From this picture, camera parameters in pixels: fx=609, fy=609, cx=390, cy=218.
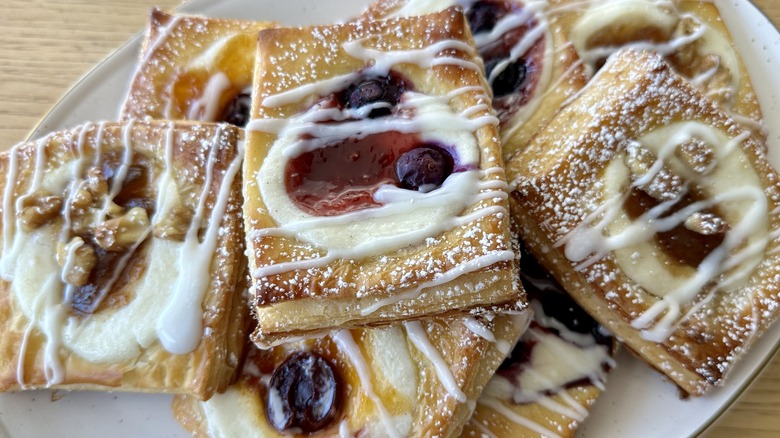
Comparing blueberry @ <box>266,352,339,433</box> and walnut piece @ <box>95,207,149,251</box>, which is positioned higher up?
walnut piece @ <box>95,207,149,251</box>

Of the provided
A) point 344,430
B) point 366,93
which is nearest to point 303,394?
point 344,430

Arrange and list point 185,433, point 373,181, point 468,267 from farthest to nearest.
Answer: point 185,433 → point 373,181 → point 468,267

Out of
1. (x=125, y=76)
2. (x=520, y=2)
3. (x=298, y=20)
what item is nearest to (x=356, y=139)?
(x=520, y=2)

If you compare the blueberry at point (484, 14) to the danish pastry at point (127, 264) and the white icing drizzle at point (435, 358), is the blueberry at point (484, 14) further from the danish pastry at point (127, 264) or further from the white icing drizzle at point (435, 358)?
the white icing drizzle at point (435, 358)

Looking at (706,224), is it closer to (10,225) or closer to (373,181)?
(373,181)

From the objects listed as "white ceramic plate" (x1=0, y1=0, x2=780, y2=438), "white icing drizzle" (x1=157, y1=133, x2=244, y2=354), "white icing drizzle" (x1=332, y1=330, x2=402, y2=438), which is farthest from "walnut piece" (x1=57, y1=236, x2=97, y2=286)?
"white icing drizzle" (x1=332, y1=330, x2=402, y2=438)

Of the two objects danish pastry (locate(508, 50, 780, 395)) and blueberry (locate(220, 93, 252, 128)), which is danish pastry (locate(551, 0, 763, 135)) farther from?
blueberry (locate(220, 93, 252, 128))
